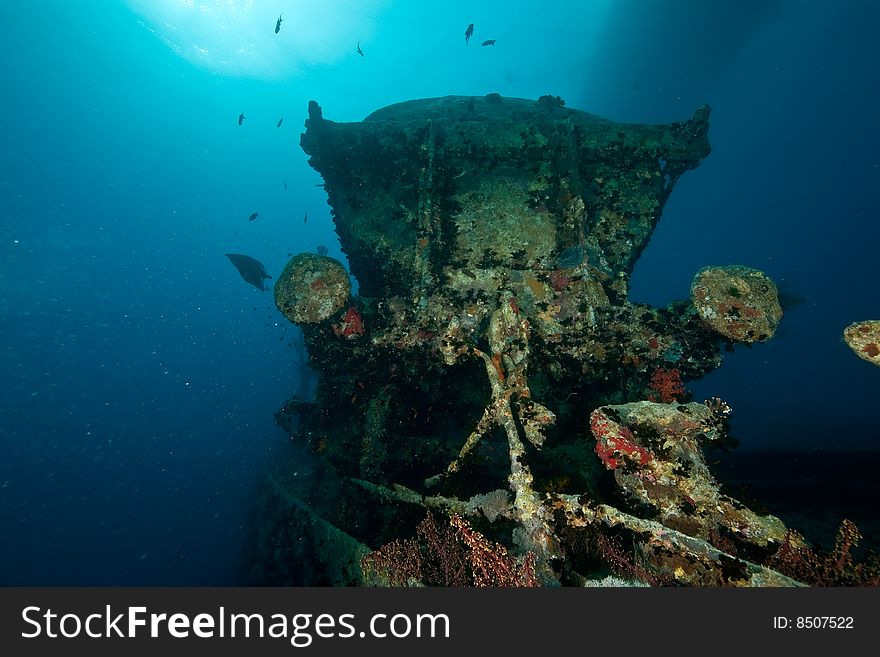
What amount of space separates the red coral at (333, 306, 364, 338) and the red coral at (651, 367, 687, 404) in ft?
15.1

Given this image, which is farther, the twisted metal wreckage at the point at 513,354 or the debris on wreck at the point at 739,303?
the debris on wreck at the point at 739,303

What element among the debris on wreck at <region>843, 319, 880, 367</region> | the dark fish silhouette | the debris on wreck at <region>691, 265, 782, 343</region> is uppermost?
the dark fish silhouette

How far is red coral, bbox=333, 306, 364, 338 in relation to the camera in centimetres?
670

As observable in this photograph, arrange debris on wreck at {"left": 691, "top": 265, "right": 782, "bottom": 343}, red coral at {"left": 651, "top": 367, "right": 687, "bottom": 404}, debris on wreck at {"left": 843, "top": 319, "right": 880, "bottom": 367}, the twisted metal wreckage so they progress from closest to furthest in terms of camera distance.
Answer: the twisted metal wreckage → debris on wreck at {"left": 843, "top": 319, "right": 880, "bottom": 367} → debris on wreck at {"left": 691, "top": 265, "right": 782, "bottom": 343} → red coral at {"left": 651, "top": 367, "right": 687, "bottom": 404}

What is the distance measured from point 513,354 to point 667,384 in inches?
88.0

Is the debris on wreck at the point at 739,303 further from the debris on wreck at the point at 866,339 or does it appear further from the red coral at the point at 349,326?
the red coral at the point at 349,326

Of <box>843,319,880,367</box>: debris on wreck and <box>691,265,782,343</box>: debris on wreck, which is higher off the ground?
<box>691,265,782,343</box>: debris on wreck

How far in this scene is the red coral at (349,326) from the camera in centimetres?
670

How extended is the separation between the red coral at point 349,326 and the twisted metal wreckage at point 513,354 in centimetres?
3

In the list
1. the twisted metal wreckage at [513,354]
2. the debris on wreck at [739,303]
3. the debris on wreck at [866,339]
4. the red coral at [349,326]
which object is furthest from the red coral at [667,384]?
the red coral at [349,326]

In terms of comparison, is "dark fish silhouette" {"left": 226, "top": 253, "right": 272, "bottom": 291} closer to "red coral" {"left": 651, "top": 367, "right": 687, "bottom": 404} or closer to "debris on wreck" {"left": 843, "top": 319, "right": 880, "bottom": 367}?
"red coral" {"left": 651, "top": 367, "right": 687, "bottom": 404}

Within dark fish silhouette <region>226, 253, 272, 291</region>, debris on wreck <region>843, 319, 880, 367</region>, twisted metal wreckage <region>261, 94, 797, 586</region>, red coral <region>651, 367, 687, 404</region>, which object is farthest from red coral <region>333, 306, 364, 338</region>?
dark fish silhouette <region>226, 253, 272, 291</region>

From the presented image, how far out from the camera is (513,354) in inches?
214

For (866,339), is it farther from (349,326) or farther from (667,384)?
(349,326)
